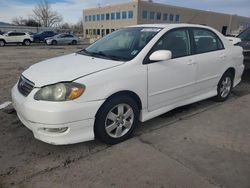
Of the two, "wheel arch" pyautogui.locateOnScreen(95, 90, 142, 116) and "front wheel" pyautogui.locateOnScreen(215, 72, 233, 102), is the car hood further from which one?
"front wheel" pyautogui.locateOnScreen(215, 72, 233, 102)

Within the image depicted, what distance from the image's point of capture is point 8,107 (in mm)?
4645

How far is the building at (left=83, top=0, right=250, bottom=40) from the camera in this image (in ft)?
152

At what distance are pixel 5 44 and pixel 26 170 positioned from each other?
27224 mm

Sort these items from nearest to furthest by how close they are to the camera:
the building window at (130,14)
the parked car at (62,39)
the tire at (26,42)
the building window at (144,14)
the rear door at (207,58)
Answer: the rear door at (207,58) → the tire at (26,42) → the parked car at (62,39) → the building window at (144,14) → the building window at (130,14)

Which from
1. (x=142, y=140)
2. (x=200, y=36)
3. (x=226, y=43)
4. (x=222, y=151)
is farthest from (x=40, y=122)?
(x=226, y=43)

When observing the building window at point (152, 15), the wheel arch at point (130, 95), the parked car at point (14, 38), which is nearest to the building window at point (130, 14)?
the building window at point (152, 15)

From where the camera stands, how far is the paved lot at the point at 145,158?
2.58 meters

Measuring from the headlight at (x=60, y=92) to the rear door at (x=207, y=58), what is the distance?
2.28 meters

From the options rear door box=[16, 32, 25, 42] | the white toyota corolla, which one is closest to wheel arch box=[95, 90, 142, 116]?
the white toyota corolla

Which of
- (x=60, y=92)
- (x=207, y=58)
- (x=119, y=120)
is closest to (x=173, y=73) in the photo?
(x=207, y=58)

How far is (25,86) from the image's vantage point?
314cm

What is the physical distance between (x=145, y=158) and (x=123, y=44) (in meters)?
1.88

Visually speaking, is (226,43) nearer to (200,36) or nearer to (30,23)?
(200,36)

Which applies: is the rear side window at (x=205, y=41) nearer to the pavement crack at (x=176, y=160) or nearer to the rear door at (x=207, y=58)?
the rear door at (x=207, y=58)
